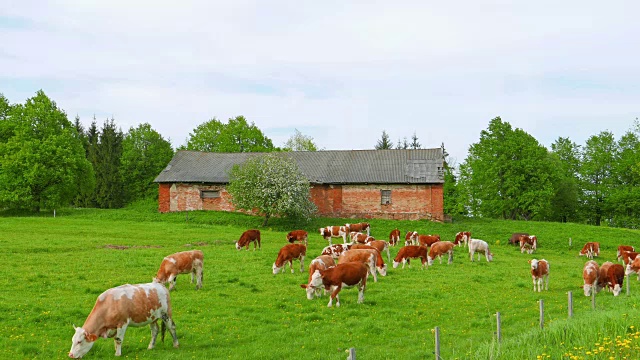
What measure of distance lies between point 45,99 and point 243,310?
151ft

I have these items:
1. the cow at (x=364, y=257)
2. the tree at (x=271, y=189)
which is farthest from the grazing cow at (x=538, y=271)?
the tree at (x=271, y=189)

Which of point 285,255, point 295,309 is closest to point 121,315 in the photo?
point 295,309

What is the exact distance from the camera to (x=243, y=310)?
16.1 m

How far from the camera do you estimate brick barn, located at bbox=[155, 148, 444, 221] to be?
50.2 m

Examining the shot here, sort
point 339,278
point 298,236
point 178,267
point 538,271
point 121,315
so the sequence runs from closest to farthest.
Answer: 1. point 121,315
2. point 339,278
3. point 178,267
4. point 538,271
5. point 298,236

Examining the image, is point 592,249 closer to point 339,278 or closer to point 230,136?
point 339,278

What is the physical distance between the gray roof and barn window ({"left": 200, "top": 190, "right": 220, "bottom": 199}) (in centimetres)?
103

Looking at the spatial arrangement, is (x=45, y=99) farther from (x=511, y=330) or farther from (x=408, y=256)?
(x=511, y=330)

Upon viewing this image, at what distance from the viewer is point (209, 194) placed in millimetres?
52781

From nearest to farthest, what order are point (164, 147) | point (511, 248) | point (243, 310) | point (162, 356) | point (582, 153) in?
point (162, 356) < point (243, 310) < point (511, 248) < point (582, 153) < point (164, 147)

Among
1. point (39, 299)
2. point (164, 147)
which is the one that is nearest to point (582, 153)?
point (164, 147)

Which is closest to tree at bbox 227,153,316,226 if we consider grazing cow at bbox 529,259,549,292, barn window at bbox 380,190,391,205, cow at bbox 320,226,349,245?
cow at bbox 320,226,349,245

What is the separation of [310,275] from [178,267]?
14.8 ft

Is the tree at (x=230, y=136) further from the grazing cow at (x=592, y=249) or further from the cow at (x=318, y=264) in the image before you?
the cow at (x=318, y=264)
